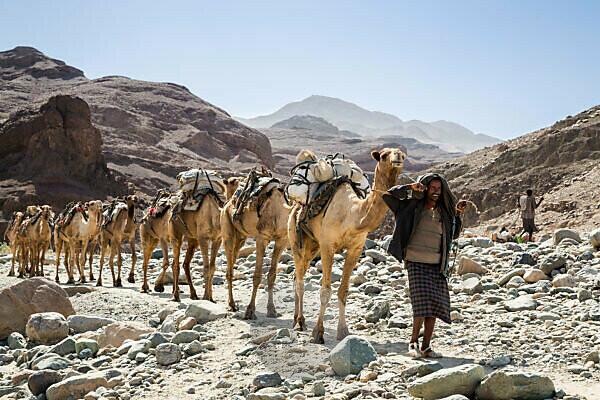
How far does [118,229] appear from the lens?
18.4m

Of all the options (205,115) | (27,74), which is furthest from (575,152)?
(27,74)

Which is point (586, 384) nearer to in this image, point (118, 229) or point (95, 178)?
point (118, 229)

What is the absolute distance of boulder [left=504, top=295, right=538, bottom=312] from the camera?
8.81 m

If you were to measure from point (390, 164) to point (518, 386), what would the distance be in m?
3.00

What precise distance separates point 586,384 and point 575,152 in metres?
30.2

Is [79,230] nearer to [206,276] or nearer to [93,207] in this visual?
[93,207]

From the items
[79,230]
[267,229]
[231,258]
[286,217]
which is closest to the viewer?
[286,217]

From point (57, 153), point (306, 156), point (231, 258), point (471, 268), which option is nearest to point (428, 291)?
point (306, 156)

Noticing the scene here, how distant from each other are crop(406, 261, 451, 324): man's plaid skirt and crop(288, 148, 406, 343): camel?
79cm

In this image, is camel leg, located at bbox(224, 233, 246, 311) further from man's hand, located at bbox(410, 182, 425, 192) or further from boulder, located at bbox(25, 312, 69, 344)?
man's hand, located at bbox(410, 182, 425, 192)

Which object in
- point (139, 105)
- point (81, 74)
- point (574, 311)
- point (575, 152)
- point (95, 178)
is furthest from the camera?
point (81, 74)

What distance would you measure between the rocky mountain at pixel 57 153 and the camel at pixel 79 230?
2190 centimetres

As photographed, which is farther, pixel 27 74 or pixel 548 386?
pixel 27 74

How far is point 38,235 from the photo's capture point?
20.5 m
